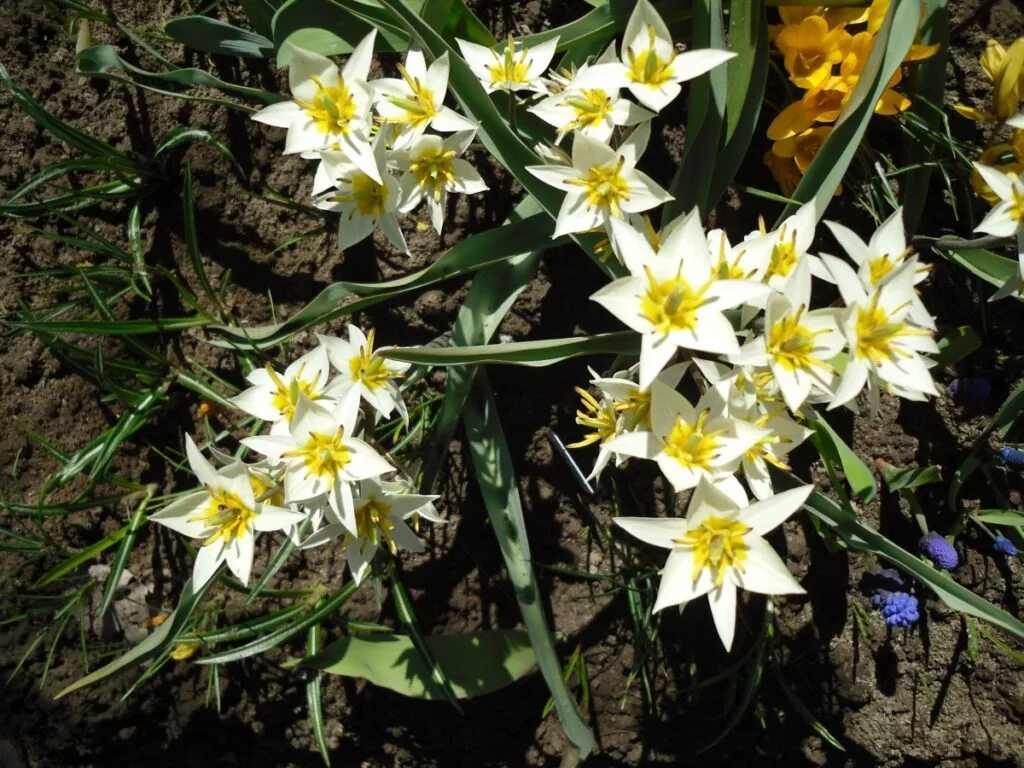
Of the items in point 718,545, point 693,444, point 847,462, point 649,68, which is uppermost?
point 649,68

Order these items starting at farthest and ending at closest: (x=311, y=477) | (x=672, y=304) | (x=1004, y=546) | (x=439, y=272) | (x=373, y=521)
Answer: (x=1004, y=546)
(x=439, y=272)
(x=373, y=521)
(x=311, y=477)
(x=672, y=304)

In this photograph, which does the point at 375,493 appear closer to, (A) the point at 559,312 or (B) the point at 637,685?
(A) the point at 559,312

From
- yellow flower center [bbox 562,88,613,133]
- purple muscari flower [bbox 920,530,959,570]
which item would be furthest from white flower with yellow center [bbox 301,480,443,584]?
purple muscari flower [bbox 920,530,959,570]

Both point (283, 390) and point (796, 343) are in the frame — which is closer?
point (796, 343)

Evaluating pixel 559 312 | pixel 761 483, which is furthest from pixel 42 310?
pixel 761 483

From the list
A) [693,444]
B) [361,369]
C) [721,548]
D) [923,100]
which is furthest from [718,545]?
[923,100]

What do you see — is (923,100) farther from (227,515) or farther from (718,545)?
(227,515)

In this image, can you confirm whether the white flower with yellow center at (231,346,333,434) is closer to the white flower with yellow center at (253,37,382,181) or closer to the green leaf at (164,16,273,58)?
the white flower with yellow center at (253,37,382,181)
